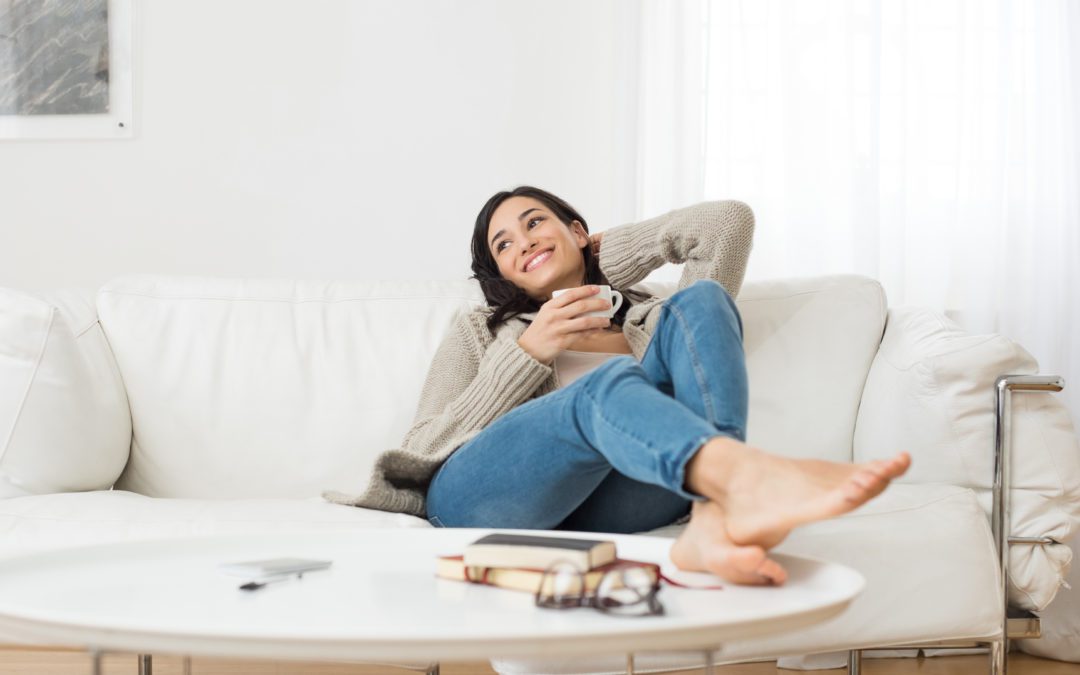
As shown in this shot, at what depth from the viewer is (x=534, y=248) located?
2.04m

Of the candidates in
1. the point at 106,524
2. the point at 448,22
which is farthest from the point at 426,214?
the point at 106,524

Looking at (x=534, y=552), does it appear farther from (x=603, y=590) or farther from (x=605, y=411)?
(x=605, y=411)

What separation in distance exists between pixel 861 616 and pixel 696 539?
2.27ft

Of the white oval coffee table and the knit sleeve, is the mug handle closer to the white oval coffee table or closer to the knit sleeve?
the knit sleeve

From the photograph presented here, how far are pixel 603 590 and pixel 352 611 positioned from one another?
0.21 meters

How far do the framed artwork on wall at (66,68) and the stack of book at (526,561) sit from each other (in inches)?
87.0

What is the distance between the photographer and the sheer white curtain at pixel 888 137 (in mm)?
2646

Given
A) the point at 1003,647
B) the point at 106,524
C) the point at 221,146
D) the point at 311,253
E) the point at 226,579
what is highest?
the point at 221,146

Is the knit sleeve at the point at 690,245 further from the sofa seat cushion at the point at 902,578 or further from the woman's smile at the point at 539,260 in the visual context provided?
the sofa seat cushion at the point at 902,578

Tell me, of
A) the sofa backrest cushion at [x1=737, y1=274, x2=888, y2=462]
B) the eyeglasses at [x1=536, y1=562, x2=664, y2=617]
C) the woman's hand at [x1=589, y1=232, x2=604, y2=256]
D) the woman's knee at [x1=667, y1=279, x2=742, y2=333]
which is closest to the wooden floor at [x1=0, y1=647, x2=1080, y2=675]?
the sofa backrest cushion at [x1=737, y1=274, x2=888, y2=462]

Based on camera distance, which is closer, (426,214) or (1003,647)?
(1003,647)

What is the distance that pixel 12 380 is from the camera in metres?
1.80

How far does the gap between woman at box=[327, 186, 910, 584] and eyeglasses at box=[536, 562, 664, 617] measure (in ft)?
0.38

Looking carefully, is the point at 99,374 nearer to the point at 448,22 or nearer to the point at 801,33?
the point at 448,22
